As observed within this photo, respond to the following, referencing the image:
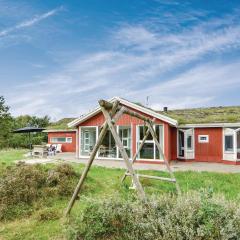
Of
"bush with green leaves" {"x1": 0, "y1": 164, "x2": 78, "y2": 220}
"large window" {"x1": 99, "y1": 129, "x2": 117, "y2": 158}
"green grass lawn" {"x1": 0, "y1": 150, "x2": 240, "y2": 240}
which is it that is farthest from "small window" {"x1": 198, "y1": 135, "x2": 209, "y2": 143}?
"bush with green leaves" {"x1": 0, "y1": 164, "x2": 78, "y2": 220}

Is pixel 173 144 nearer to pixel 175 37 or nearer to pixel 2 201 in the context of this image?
pixel 175 37

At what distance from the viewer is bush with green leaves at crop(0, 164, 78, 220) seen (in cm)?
764

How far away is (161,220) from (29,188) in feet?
16.4

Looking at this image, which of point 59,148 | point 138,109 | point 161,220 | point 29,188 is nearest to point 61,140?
point 59,148

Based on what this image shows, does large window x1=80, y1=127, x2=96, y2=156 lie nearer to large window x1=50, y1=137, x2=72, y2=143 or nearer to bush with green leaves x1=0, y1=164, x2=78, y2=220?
large window x1=50, y1=137, x2=72, y2=143

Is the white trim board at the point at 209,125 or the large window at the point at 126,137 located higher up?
the white trim board at the point at 209,125

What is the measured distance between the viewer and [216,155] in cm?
2217

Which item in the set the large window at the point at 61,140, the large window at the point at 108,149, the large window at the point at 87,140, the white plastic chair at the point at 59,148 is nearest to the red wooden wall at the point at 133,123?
the large window at the point at 87,140

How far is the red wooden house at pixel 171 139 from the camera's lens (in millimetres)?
21234

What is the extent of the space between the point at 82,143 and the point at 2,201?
56.0 ft

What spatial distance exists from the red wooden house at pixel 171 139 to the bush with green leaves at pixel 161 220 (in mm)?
15973

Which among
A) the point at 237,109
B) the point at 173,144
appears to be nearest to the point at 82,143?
the point at 173,144

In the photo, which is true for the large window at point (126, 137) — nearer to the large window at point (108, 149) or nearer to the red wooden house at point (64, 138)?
the large window at point (108, 149)

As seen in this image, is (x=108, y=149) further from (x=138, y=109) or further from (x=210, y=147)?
(x=210, y=147)
